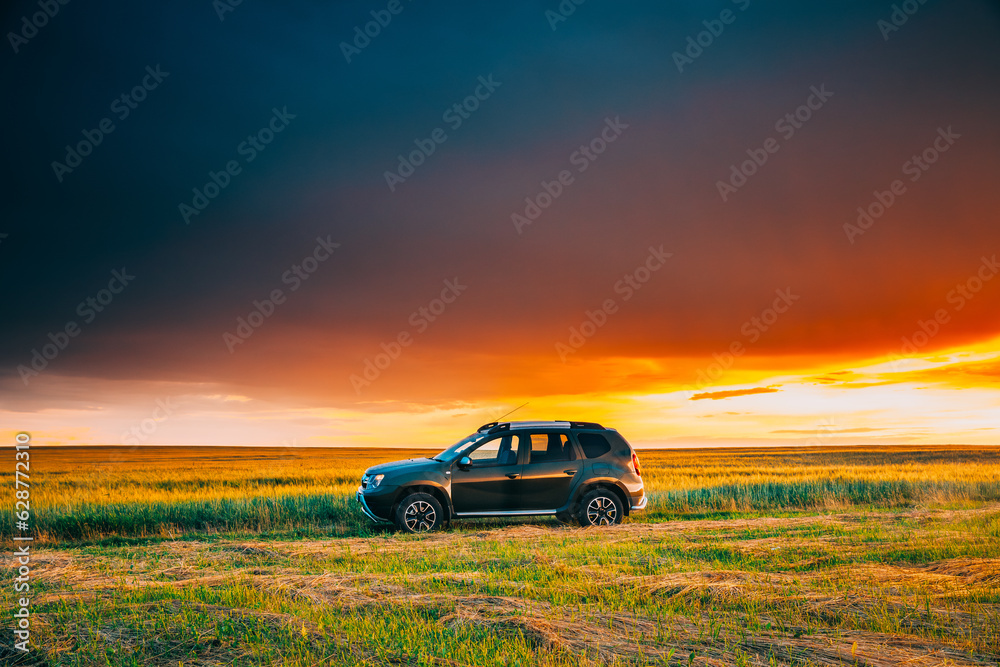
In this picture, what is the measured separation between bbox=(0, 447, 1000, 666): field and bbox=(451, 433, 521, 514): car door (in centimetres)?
50

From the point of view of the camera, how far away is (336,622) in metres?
5.92

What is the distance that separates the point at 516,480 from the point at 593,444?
1.76 metres

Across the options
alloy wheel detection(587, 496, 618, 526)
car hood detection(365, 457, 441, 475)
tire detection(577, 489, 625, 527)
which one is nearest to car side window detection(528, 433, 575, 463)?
tire detection(577, 489, 625, 527)

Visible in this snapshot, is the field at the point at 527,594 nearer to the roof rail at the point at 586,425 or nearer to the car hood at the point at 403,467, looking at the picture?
the car hood at the point at 403,467

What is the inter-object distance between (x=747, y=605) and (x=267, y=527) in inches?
412

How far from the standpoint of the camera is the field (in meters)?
5.23

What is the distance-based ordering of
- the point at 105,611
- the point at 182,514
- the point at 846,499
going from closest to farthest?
the point at 105,611 < the point at 182,514 < the point at 846,499

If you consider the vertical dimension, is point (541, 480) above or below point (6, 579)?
above

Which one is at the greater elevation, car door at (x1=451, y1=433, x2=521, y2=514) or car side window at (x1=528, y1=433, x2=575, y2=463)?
car side window at (x1=528, y1=433, x2=575, y2=463)

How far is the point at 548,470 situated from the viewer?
42.4ft

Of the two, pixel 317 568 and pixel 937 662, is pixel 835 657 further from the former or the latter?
pixel 317 568

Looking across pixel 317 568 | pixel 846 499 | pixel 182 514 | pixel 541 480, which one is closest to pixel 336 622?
pixel 317 568

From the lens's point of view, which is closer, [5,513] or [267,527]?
[267,527]

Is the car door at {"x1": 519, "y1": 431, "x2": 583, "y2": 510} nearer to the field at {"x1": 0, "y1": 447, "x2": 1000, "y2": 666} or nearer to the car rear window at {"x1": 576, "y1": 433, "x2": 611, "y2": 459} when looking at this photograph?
the car rear window at {"x1": 576, "y1": 433, "x2": 611, "y2": 459}
